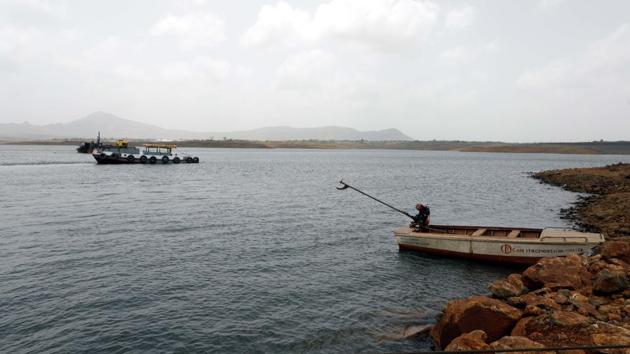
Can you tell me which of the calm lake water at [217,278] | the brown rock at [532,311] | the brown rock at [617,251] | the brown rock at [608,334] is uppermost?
the brown rock at [617,251]

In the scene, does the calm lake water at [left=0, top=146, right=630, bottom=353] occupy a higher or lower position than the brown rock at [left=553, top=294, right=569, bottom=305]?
lower

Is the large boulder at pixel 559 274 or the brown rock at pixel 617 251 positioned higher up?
the brown rock at pixel 617 251

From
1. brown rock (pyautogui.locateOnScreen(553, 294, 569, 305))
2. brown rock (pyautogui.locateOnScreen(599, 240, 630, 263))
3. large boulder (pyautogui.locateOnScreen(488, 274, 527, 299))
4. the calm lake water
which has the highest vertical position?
brown rock (pyautogui.locateOnScreen(599, 240, 630, 263))

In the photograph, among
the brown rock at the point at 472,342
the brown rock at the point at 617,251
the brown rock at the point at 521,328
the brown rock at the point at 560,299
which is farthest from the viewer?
the brown rock at the point at 617,251

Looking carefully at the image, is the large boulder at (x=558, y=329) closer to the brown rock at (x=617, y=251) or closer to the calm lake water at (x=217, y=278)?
the calm lake water at (x=217, y=278)

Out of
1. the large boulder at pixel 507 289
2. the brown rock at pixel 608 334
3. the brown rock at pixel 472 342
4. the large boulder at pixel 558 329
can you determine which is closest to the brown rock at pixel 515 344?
the brown rock at pixel 472 342

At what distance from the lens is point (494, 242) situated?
869 inches

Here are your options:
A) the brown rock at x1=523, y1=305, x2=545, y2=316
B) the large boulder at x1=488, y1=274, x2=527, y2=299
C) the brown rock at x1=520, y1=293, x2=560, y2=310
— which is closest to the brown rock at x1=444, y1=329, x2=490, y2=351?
the brown rock at x1=523, y1=305, x2=545, y2=316

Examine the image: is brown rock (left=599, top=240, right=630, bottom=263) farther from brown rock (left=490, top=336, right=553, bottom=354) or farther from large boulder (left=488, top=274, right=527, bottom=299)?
brown rock (left=490, top=336, right=553, bottom=354)

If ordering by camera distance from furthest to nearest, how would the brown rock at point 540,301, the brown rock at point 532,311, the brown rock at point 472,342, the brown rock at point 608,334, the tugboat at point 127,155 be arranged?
the tugboat at point 127,155
the brown rock at point 540,301
the brown rock at point 532,311
the brown rock at point 472,342
the brown rock at point 608,334

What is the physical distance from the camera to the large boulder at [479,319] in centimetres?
1220

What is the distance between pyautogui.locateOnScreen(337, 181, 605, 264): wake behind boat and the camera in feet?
69.4

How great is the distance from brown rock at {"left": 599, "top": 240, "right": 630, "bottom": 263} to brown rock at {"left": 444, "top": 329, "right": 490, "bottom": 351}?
9.56 m

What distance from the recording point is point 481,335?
439 inches
